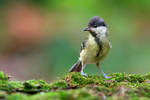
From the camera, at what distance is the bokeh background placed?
7.74m

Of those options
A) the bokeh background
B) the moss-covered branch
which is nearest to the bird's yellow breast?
the moss-covered branch

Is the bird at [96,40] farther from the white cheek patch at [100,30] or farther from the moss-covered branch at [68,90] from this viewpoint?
the moss-covered branch at [68,90]

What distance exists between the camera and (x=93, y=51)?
169 inches

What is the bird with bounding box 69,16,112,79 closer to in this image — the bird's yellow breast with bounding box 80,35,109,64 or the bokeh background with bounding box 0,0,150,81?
the bird's yellow breast with bounding box 80,35,109,64

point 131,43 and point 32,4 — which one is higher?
point 32,4

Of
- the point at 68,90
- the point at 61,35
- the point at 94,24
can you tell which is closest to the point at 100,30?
the point at 94,24

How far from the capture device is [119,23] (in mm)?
9102

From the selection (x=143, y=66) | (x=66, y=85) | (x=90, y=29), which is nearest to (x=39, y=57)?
(x=143, y=66)

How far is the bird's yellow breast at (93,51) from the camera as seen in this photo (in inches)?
167

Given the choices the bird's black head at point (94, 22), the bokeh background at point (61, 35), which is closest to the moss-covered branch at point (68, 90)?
the bird's black head at point (94, 22)

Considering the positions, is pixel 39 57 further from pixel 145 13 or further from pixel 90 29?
pixel 90 29

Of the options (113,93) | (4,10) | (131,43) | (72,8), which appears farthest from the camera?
(4,10)

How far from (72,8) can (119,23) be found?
68.4 inches

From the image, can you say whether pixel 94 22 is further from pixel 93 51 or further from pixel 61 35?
pixel 61 35
